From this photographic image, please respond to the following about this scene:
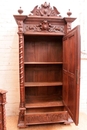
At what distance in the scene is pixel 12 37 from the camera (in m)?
2.24

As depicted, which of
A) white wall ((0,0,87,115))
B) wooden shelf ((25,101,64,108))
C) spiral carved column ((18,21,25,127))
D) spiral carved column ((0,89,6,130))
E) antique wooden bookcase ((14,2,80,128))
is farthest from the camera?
white wall ((0,0,87,115))

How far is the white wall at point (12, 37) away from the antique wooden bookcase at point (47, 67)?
251 mm

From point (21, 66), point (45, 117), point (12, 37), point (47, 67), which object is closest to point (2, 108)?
point (21, 66)

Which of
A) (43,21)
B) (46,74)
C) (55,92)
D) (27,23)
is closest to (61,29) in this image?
(43,21)

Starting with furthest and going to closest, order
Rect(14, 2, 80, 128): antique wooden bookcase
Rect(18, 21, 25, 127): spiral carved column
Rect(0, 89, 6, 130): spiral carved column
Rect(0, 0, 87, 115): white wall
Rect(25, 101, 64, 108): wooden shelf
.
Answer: Rect(0, 0, 87, 115): white wall
Rect(25, 101, 64, 108): wooden shelf
Rect(18, 21, 25, 127): spiral carved column
Rect(14, 2, 80, 128): antique wooden bookcase
Rect(0, 89, 6, 130): spiral carved column

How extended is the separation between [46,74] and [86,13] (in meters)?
1.39

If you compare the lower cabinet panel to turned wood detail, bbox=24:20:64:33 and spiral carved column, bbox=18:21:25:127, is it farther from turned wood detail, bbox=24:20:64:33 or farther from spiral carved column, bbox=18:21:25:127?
turned wood detail, bbox=24:20:64:33

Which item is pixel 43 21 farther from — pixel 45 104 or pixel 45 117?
pixel 45 117

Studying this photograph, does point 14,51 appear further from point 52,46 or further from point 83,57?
point 83,57

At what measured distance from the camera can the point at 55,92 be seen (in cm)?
237

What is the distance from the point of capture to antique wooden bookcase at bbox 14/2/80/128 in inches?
62.9

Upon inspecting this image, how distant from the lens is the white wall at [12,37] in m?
2.20

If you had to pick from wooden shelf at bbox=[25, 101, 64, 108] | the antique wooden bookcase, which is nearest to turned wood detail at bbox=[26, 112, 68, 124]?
the antique wooden bookcase

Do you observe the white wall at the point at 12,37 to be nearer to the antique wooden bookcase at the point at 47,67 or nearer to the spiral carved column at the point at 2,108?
the antique wooden bookcase at the point at 47,67
